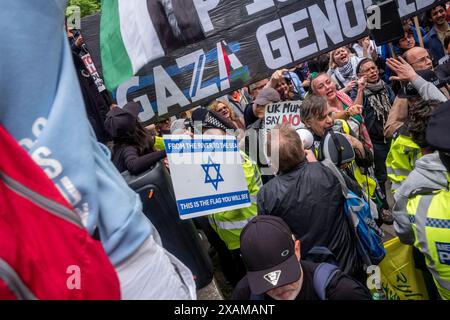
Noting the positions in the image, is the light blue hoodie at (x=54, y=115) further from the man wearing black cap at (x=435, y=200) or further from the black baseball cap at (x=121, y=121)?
the black baseball cap at (x=121, y=121)

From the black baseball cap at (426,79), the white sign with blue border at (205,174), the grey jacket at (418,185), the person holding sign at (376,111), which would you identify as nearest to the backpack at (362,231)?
the grey jacket at (418,185)

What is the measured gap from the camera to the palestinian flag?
414cm

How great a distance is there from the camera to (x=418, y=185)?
2584 mm

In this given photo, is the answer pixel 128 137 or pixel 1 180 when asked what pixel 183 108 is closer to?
pixel 128 137

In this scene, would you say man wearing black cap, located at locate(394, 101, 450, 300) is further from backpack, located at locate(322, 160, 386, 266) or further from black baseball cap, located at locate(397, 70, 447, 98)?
black baseball cap, located at locate(397, 70, 447, 98)

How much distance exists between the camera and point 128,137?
13.2 feet

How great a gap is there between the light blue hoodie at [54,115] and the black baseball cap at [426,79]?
392 centimetres

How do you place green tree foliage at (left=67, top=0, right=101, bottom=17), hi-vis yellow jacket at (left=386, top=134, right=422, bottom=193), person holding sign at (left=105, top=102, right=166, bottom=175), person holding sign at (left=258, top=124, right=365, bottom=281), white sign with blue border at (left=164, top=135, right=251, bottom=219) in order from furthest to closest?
green tree foliage at (left=67, top=0, right=101, bottom=17) < person holding sign at (left=105, top=102, right=166, bottom=175) < hi-vis yellow jacket at (left=386, top=134, right=422, bottom=193) < white sign with blue border at (left=164, top=135, right=251, bottom=219) < person holding sign at (left=258, top=124, right=365, bottom=281)

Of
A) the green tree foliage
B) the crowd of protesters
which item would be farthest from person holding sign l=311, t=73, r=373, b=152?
the green tree foliage

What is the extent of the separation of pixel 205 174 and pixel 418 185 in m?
1.49

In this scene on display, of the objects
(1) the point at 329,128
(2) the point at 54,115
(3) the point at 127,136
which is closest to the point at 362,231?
(1) the point at 329,128

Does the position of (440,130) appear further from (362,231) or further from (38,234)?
(38,234)

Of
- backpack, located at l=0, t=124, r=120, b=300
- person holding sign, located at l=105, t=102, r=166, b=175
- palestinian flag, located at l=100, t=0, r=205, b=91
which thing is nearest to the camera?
backpack, located at l=0, t=124, r=120, b=300

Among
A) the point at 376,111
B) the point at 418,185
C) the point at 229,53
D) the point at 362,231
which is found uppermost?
the point at 229,53
